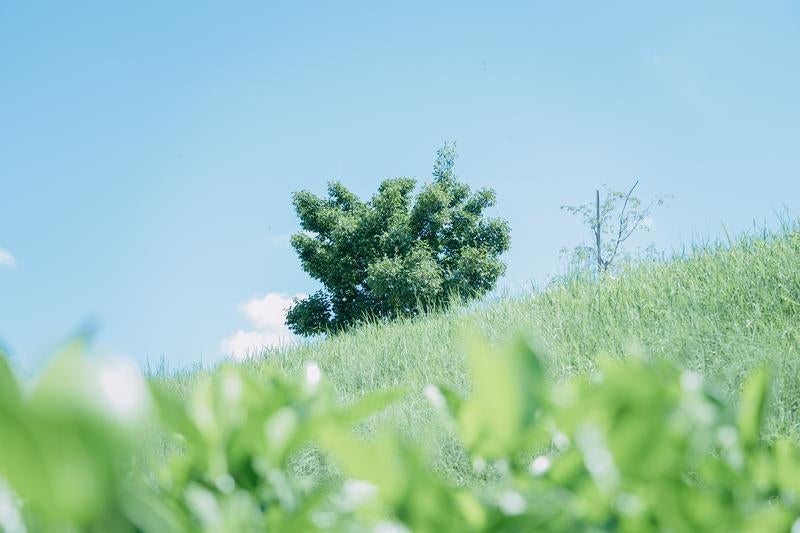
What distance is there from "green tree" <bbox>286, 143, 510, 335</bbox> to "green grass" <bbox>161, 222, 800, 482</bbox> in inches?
742

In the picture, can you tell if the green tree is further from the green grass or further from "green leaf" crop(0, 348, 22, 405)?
"green leaf" crop(0, 348, 22, 405)

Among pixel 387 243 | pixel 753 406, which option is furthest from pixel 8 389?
pixel 387 243

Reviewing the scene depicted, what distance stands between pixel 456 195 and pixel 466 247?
2.69m

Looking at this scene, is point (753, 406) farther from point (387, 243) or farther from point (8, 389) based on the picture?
point (387, 243)

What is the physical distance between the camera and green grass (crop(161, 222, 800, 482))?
13.4ft

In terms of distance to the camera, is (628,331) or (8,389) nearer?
(8,389)

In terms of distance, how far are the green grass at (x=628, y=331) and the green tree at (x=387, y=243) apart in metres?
18.9

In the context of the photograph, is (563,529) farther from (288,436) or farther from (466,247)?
(466,247)

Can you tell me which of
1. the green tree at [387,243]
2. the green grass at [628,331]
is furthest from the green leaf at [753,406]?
the green tree at [387,243]

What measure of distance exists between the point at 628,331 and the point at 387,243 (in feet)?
71.0

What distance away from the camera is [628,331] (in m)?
5.17

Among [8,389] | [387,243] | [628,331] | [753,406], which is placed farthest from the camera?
[387,243]

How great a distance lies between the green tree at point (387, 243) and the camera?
87.8ft

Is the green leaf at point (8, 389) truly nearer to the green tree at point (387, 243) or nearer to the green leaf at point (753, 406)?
the green leaf at point (753, 406)
